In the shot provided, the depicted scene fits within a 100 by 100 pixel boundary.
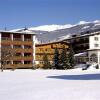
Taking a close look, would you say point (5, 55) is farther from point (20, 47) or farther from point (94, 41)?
point (94, 41)

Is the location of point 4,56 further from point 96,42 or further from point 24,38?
point 96,42

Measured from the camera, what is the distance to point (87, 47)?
304ft

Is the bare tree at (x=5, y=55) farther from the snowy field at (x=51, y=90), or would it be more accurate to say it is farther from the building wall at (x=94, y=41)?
the snowy field at (x=51, y=90)

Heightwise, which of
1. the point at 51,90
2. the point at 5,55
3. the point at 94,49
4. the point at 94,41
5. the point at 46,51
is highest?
the point at 94,41

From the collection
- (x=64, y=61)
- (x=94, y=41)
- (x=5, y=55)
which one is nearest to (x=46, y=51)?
(x=94, y=41)

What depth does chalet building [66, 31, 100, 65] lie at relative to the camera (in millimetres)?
86562

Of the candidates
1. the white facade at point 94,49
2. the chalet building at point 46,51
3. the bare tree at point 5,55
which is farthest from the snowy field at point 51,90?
the chalet building at point 46,51

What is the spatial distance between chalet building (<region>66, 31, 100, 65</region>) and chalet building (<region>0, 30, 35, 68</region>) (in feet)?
39.8

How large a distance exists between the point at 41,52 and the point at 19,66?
9.97 metres

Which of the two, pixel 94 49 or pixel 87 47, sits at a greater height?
pixel 87 47

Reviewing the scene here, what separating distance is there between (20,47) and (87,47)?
1831 cm

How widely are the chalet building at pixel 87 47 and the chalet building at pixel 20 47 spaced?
12138 mm

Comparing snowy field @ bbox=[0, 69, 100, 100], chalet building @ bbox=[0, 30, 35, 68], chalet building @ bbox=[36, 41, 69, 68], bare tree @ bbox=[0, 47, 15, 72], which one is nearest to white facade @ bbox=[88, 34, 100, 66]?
chalet building @ bbox=[36, 41, 69, 68]

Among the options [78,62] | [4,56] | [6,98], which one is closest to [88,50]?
[78,62]
